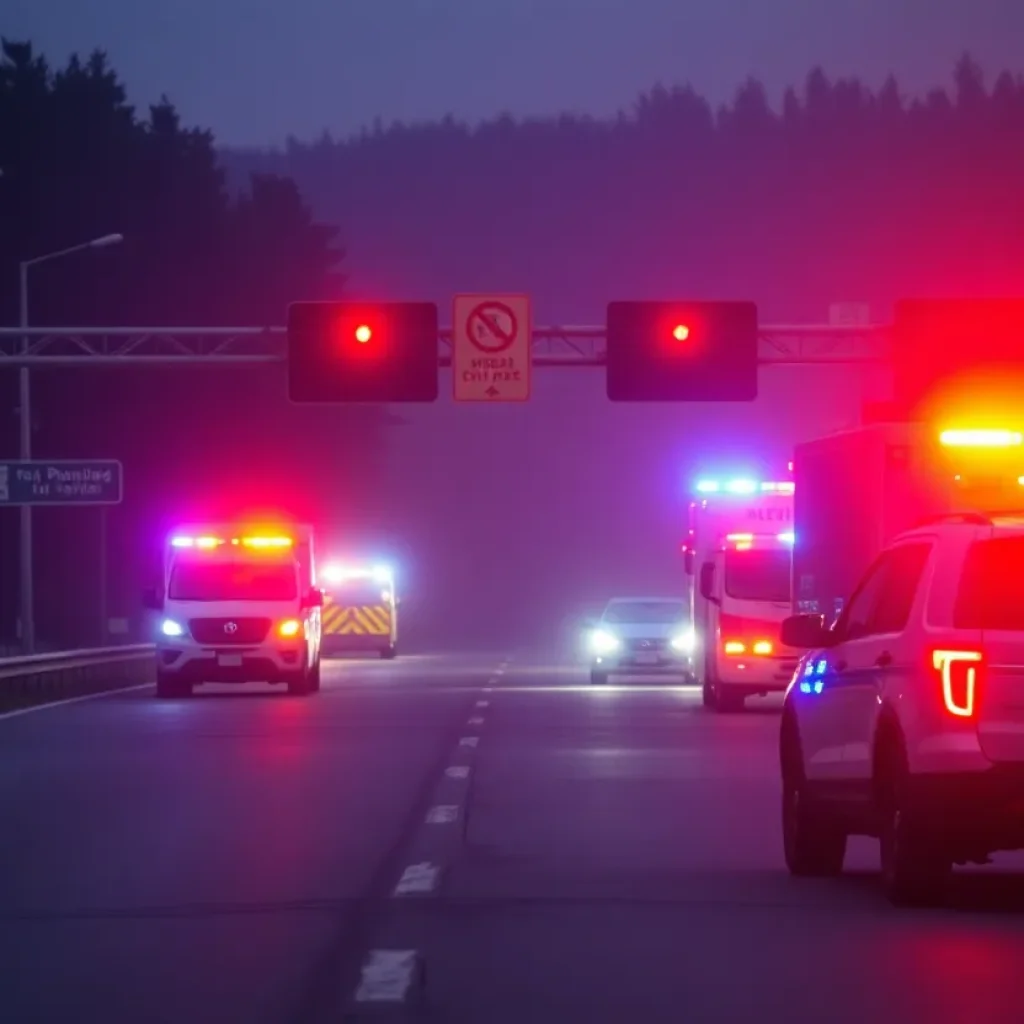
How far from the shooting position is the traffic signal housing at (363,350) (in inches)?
1971

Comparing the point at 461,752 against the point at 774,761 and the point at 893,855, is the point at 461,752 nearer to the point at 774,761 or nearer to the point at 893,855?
the point at 774,761

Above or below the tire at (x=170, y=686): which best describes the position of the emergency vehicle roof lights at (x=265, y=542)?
above

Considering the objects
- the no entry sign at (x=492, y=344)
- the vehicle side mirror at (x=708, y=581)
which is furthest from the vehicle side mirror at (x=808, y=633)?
the no entry sign at (x=492, y=344)

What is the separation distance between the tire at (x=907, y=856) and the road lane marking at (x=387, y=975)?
2586 mm

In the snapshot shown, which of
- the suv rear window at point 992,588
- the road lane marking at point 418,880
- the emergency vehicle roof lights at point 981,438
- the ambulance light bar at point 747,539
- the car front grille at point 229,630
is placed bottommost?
the car front grille at point 229,630

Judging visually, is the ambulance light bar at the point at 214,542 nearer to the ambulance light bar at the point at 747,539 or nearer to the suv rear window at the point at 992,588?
the ambulance light bar at the point at 747,539

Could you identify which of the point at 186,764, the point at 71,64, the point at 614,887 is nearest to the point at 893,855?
the point at 614,887

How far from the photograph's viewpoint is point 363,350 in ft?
165

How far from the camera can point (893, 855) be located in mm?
14023

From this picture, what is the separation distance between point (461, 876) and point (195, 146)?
94.8 meters

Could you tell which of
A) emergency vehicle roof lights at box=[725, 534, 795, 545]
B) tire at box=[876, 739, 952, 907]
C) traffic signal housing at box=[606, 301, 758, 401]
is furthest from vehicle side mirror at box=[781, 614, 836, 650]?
traffic signal housing at box=[606, 301, 758, 401]

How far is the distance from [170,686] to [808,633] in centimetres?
2997

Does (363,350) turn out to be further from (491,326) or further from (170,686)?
(170,686)

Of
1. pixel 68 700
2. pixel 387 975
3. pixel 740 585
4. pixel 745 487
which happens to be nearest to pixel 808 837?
pixel 387 975
